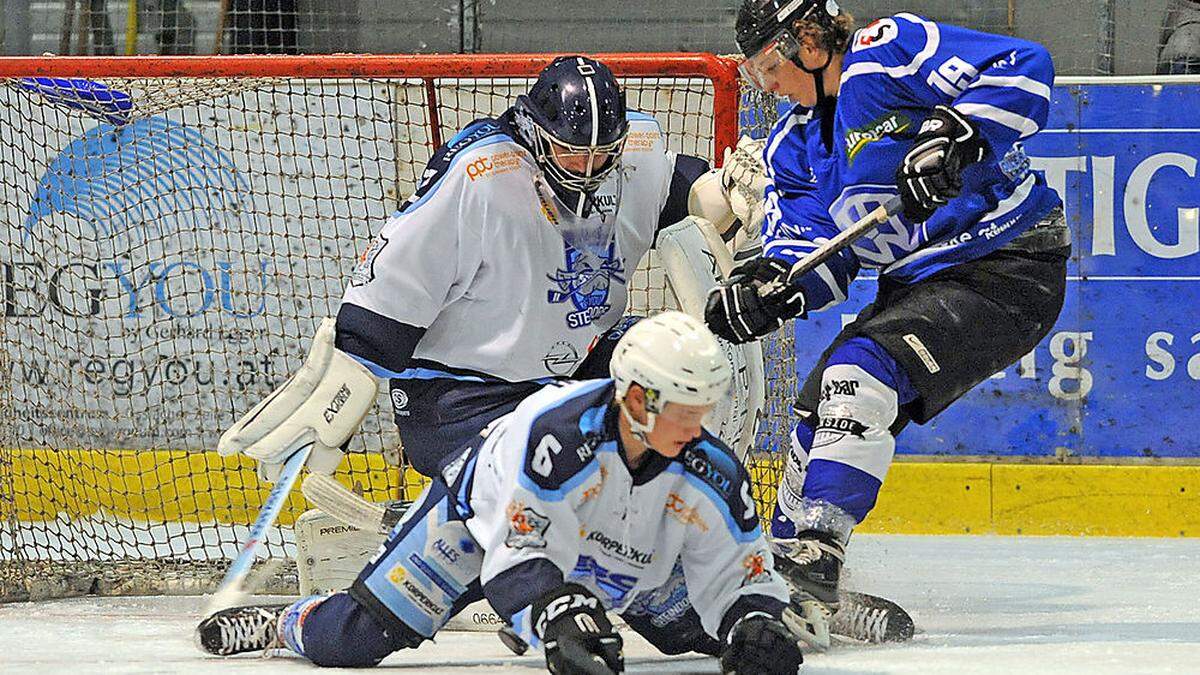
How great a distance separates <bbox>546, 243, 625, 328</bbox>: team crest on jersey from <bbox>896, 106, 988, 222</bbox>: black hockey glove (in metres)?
0.73

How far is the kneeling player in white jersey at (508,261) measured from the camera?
3525 mm

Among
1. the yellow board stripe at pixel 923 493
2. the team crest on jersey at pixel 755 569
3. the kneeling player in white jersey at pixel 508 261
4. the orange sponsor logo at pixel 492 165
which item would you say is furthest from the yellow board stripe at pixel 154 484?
the team crest on jersey at pixel 755 569

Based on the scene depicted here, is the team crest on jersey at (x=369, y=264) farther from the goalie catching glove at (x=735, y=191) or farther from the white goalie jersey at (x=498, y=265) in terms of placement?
the goalie catching glove at (x=735, y=191)

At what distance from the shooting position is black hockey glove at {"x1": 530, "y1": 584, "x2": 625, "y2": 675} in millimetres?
2502

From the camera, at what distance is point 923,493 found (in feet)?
18.1

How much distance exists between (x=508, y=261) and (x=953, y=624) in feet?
3.88

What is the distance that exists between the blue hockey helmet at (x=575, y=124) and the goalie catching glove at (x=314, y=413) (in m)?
0.57

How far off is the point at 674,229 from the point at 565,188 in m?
0.40

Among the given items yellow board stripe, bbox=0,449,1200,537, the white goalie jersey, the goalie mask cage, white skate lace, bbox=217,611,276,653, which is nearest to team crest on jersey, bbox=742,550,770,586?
white skate lace, bbox=217,611,276,653

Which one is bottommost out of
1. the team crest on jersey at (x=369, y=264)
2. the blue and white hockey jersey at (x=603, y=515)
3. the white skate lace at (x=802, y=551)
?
the white skate lace at (x=802, y=551)

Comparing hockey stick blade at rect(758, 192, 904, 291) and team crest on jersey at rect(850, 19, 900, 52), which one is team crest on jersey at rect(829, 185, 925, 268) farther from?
team crest on jersey at rect(850, 19, 900, 52)

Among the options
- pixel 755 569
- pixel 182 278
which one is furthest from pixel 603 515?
pixel 182 278

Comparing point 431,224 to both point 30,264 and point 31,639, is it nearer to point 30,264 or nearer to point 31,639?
point 31,639

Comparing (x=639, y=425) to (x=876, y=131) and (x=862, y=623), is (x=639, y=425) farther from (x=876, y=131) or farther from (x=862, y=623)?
(x=876, y=131)
